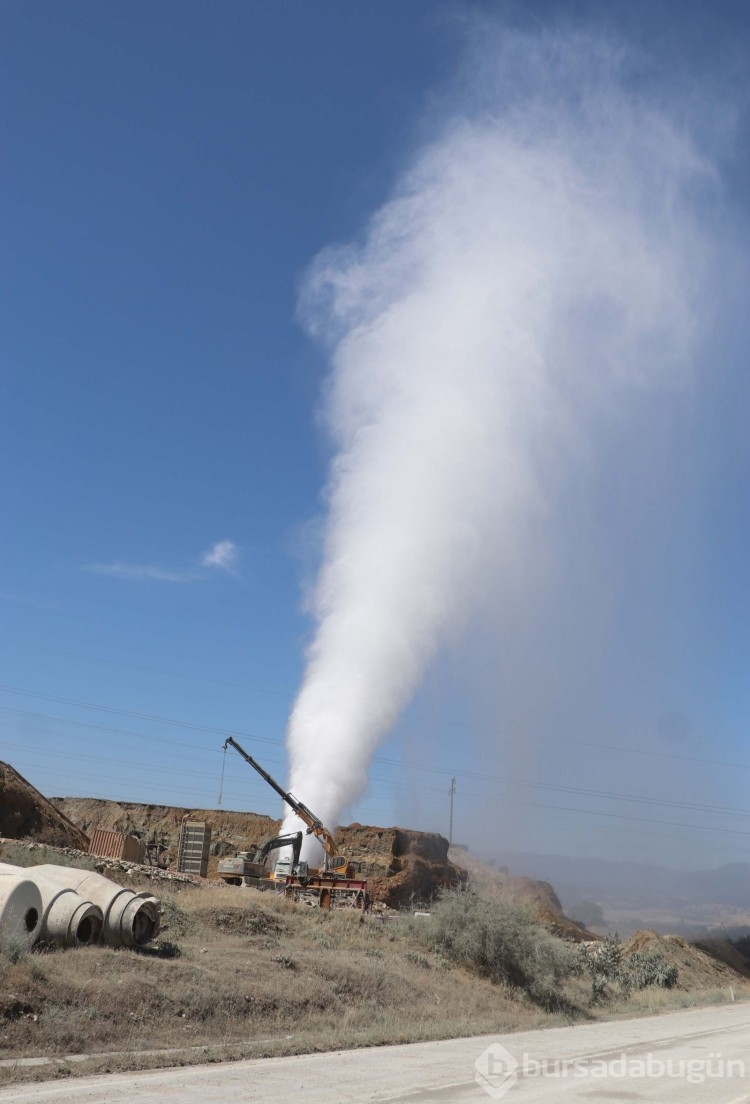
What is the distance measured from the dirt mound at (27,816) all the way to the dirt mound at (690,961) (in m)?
34.0

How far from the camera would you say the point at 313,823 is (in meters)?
41.6

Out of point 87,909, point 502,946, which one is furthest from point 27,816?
point 502,946

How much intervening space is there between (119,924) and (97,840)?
805 inches

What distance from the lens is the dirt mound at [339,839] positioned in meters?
54.4

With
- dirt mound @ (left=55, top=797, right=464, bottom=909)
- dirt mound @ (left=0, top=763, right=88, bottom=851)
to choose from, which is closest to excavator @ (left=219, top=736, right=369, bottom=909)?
dirt mound @ (left=0, top=763, right=88, bottom=851)

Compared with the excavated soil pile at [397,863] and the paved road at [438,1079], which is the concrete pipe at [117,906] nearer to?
the paved road at [438,1079]

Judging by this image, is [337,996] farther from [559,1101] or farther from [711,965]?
[711,965]

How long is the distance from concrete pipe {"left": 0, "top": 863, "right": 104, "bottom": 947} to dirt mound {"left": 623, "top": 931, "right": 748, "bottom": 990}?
39320 millimetres

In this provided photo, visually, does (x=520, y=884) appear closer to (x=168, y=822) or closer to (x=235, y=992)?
(x=168, y=822)

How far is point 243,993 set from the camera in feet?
64.2

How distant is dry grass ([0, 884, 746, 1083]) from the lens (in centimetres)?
1511

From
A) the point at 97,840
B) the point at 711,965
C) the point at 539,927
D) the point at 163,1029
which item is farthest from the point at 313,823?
the point at 711,965

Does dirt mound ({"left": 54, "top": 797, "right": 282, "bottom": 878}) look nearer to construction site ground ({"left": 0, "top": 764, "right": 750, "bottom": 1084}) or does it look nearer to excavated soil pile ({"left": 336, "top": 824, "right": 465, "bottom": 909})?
excavated soil pile ({"left": 336, "top": 824, "right": 465, "bottom": 909})

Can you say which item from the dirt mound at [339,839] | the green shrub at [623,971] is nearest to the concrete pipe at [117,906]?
the green shrub at [623,971]
